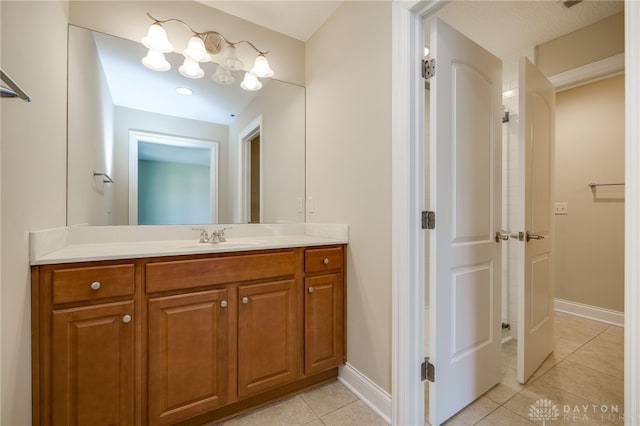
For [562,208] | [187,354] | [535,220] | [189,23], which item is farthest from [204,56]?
[562,208]

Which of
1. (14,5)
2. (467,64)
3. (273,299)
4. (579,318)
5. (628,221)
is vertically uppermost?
(467,64)

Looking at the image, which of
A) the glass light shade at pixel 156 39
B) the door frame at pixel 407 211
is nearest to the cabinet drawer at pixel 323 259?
the door frame at pixel 407 211

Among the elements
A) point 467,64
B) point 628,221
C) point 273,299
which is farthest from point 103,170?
point 628,221

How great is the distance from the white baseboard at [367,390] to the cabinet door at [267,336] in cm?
36

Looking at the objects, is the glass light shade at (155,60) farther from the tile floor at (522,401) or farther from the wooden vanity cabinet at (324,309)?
the tile floor at (522,401)

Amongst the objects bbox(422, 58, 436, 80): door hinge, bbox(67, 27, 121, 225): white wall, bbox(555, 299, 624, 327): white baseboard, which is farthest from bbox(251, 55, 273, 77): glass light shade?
bbox(555, 299, 624, 327): white baseboard

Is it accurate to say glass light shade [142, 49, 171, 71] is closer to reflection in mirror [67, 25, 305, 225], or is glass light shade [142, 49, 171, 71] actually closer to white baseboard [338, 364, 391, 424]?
reflection in mirror [67, 25, 305, 225]

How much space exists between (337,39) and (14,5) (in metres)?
1.56

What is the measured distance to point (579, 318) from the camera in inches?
112

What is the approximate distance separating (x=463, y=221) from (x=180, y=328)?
4.96 ft

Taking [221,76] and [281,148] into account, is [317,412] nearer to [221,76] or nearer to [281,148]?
[281,148]

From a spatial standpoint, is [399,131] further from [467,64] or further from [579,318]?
[579,318]

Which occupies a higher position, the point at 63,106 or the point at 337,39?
the point at 337,39

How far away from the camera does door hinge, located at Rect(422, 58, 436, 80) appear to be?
136 centimetres
